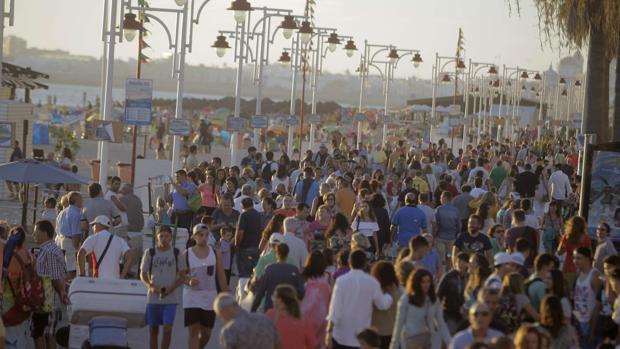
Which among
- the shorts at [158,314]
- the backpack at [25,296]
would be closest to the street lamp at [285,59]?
the shorts at [158,314]

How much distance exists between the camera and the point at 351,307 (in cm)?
1220

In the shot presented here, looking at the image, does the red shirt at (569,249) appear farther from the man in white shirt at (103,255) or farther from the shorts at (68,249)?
the shorts at (68,249)

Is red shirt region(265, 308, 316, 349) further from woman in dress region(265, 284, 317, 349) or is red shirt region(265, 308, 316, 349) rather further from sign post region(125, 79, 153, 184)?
sign post region(125, 79, 153, 184)

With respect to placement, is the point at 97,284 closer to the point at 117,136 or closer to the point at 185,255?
the point at 185,255

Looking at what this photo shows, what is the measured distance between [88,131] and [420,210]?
7.19 metres

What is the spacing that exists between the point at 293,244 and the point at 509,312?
11.9ft

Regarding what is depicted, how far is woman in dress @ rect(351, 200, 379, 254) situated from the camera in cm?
1894

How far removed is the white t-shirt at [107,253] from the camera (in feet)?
50.9

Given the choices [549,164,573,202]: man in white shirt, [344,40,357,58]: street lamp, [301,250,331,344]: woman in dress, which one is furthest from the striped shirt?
[344,40,357,58]: street lamp

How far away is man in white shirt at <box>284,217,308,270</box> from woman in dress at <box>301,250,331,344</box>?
193cm

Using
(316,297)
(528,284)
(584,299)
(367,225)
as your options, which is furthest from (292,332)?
(367,225)

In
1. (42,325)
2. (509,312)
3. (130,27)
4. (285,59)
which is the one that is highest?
(285,59)

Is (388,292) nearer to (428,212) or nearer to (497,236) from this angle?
(497,236)

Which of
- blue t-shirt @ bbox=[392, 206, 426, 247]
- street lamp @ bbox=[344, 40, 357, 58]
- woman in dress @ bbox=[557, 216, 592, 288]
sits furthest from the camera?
street lamp @ bbox=[344, 40, 357, 58]
